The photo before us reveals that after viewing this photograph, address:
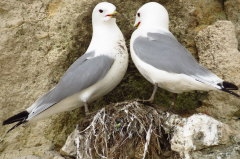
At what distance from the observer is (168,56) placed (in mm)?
2684

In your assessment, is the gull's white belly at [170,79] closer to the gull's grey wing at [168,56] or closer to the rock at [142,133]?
the gull's grey wing at [168,56]

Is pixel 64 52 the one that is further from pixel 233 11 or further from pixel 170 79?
pixel 233 11

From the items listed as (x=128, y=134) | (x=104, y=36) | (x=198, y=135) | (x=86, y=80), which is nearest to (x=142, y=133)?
(x=128, y=134)

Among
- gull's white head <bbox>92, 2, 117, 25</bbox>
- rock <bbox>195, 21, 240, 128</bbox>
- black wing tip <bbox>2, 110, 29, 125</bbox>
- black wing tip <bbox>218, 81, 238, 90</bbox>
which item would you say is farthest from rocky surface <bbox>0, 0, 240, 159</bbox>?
black wing tip <bbox>218, 81, 238, 90</bbox>

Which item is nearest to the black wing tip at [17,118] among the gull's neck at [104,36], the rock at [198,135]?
the gull's neck at [104,36]

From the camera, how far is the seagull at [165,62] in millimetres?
2545

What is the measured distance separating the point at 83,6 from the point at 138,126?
3.43 feet

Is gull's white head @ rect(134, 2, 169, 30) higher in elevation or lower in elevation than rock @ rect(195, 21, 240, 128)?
higher

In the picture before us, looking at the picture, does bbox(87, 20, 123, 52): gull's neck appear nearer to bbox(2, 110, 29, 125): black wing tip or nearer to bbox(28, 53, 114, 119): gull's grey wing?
bbox(28, 53, 114, 119): gull's grey wing

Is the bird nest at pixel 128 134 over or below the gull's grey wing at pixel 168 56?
below

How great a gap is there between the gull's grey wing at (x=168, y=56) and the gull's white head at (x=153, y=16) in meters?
0.13

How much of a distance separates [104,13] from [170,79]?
72 cm

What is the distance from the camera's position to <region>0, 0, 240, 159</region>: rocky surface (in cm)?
303

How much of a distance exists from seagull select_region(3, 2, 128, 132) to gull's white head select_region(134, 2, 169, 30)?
207 mm
